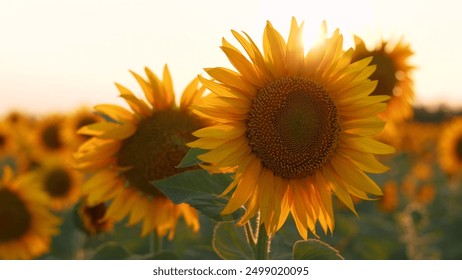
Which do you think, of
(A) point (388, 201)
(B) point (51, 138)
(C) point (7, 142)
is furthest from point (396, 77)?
(C) point (7, 142)

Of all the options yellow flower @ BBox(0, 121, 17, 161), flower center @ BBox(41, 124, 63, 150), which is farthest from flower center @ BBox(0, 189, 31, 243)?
yellow flower @ BBox(0, 121, 17, 161)

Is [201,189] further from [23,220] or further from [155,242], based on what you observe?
[23,220]

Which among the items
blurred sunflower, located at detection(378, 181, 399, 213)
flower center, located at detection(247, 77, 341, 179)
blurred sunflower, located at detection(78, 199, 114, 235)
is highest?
flower center, located at detection(247, 77, 341, 179)

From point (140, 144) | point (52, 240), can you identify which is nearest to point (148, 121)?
point (140, 144)

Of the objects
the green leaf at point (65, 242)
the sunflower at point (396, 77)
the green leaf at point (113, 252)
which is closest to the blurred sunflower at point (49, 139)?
the green leaf at point (65, 242)

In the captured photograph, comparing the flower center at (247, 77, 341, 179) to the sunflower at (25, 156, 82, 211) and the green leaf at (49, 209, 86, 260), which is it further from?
the sunflower at (25, 156, 82, 211)

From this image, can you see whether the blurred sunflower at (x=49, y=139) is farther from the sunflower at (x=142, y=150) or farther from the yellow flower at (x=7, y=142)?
the sunflower at (x=142, y=150)
